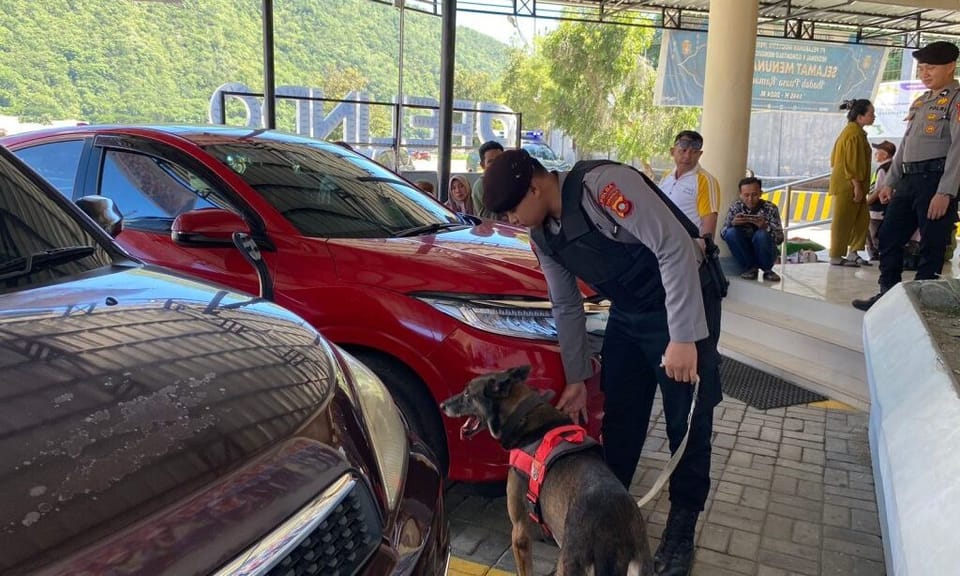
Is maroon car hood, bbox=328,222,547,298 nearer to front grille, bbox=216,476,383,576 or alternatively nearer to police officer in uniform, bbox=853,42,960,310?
front grille, bbox=216,476,383,576

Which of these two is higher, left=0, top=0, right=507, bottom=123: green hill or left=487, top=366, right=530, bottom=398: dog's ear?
left=0, top=0, right=507, bottom=123: green hill

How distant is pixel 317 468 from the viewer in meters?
1.47

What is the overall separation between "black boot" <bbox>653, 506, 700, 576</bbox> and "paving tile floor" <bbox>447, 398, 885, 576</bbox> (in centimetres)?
11

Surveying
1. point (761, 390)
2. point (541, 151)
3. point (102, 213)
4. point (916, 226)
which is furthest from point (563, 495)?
point (541, 151)

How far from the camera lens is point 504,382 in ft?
8.51

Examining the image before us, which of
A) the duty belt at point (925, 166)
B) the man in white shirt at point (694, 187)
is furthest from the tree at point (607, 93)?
the duty belt at point (925, 166)

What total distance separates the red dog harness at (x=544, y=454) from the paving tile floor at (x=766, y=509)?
572mm

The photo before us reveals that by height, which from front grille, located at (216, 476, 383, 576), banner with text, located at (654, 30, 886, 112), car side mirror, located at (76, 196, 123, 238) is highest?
banner with text, located at (654, 30, 886, 112)

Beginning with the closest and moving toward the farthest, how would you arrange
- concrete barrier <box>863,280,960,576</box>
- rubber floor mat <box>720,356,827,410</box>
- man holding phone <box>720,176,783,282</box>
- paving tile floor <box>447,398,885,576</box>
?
concrete barrier <box>863,280,960,576</box> → paving tile floor <box>447,398,885,576</box> → rubber floor mat <box>720,356,827,410</box> → man holding phone <box>720,176,783,282</box>

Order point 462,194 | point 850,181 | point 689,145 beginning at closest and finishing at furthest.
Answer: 1. point 689,145
2. point 462,194
3. point 850,181

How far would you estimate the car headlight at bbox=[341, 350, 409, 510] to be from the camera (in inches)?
69.5

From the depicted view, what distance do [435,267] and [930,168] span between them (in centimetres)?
388

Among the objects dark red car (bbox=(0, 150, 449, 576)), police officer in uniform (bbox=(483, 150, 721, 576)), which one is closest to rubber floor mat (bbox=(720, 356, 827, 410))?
police officer in uniform (bbox=(483, 150, 721, 576))

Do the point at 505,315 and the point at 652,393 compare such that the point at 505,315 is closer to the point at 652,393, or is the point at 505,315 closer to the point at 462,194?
the point at 652,393
